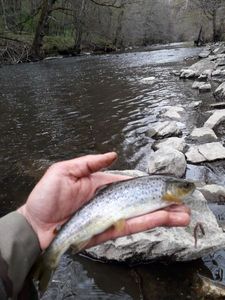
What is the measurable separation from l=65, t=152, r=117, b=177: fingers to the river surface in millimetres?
1828

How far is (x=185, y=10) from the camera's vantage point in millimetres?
65125

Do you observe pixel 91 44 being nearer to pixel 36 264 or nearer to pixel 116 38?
pixel 116 38

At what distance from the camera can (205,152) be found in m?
8.38

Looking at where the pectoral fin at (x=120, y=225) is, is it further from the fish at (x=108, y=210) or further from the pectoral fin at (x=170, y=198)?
the pectoral fin at (x=170, y=198)

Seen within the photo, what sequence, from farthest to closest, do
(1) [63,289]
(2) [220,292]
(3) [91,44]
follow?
(3) [91,44]
(1) [63,289]
(2) [220,292]

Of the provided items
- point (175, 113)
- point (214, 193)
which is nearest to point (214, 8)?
point (175, 113)

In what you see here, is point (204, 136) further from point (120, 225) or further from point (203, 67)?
point (203, 67)

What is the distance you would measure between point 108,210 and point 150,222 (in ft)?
1.16

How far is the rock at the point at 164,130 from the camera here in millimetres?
10141

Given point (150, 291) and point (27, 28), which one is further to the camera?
point (27, 28)

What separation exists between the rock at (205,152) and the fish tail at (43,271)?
5540 millimetres

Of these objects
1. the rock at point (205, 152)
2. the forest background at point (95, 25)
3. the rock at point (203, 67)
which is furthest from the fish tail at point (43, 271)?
the forest background at point (95, 25)

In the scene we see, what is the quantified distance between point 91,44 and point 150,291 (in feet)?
150

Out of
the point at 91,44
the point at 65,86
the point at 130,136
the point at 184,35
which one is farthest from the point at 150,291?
the point at 184,35
